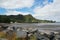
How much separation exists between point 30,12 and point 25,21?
133 mm

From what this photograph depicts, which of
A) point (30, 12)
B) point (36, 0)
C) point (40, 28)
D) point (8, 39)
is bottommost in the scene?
point (8, 39)

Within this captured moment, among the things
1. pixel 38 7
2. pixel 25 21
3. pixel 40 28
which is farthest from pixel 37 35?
pixel 38 7

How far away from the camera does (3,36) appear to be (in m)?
1.96

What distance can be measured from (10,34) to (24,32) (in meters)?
0.18

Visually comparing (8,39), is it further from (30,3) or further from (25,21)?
(30,3)

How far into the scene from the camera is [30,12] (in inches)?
78.7

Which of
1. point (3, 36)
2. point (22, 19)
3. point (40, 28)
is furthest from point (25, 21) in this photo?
point (3, 36)

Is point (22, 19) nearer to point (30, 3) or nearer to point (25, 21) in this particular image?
point (25, 21)

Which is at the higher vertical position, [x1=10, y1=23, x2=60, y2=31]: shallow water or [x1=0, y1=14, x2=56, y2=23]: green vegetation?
[x1=0, y1=14, x2=56, y2=23]: green vegetation

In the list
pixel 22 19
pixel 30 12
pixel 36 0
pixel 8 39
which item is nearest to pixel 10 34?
pixel 8 39

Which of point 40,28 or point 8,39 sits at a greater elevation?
point 40,28

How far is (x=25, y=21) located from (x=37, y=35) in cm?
24

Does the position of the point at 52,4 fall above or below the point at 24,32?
above

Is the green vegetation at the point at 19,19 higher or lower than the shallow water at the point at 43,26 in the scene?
higher
